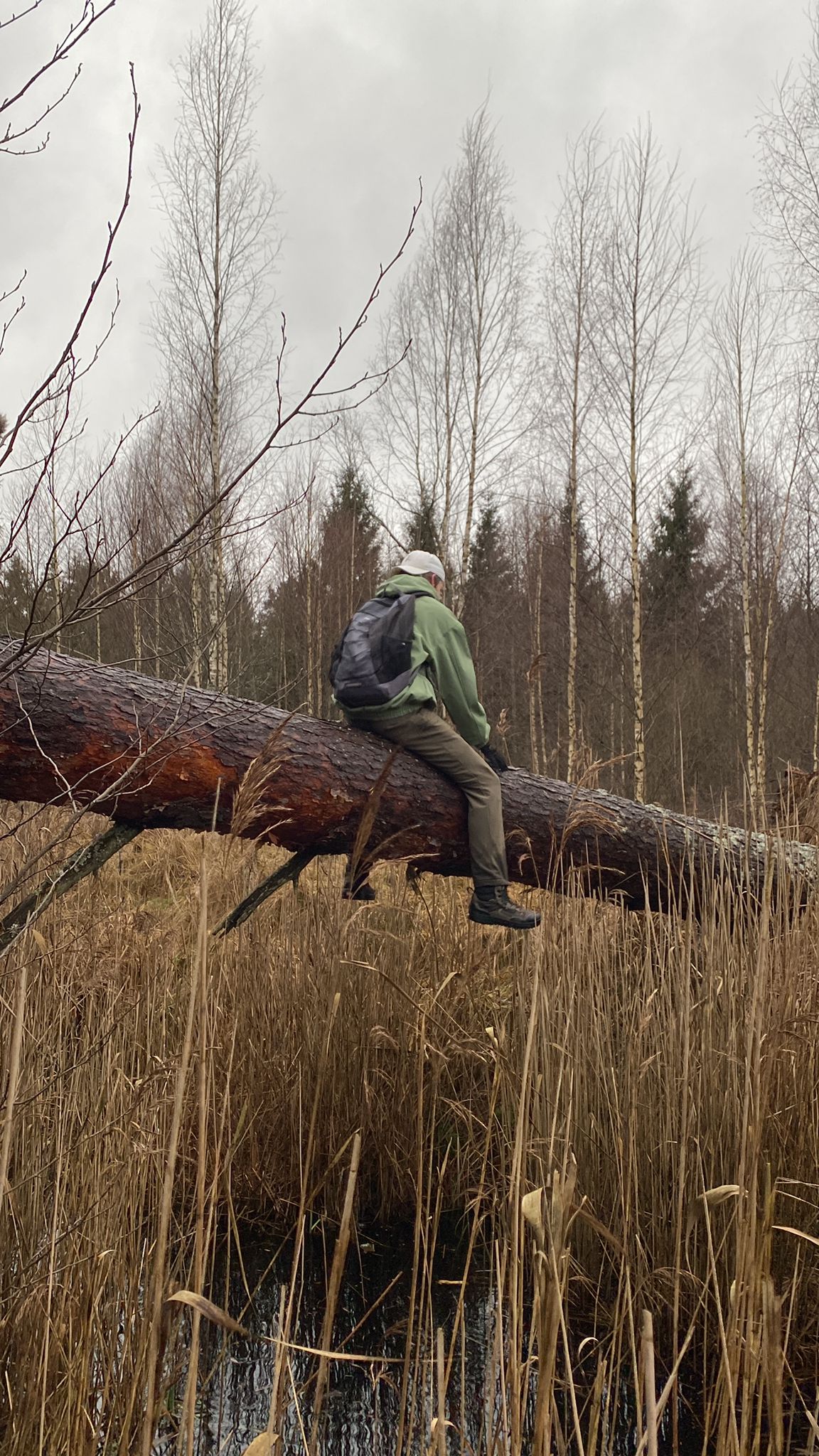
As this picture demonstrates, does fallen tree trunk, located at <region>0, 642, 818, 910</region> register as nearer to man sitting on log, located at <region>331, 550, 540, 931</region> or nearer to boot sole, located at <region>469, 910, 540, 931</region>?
man sitting on log, located at <region>331, 550, 540, 931</region>

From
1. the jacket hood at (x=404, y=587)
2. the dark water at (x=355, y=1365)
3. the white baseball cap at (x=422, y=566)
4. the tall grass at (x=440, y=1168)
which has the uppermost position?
the white baseball cap at (x=422, y=566)

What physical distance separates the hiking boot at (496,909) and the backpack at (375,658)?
814mm

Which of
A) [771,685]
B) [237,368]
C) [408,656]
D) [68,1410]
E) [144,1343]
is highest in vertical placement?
[237,368]

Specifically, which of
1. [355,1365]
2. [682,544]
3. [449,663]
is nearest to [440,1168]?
[355,1365]

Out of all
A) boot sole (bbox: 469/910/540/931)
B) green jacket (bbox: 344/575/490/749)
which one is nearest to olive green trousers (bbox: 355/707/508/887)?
boot sole (bbox: 469/910/540/931)

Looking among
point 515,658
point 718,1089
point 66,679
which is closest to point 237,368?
point 515,658

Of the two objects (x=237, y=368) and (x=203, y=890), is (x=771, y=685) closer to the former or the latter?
(x=237, y=368)

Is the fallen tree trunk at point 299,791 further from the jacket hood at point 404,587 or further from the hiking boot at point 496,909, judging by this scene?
the jacket hood at point 404,587

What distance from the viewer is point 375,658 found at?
347 centimetres

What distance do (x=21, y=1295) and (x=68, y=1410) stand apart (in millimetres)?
296

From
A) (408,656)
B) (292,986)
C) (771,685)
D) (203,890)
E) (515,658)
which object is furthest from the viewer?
(515,658)

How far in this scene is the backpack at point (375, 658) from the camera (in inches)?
133

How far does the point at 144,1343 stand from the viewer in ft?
4.37

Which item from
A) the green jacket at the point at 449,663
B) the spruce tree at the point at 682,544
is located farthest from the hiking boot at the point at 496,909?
the spruce tree at the point at 682,544
